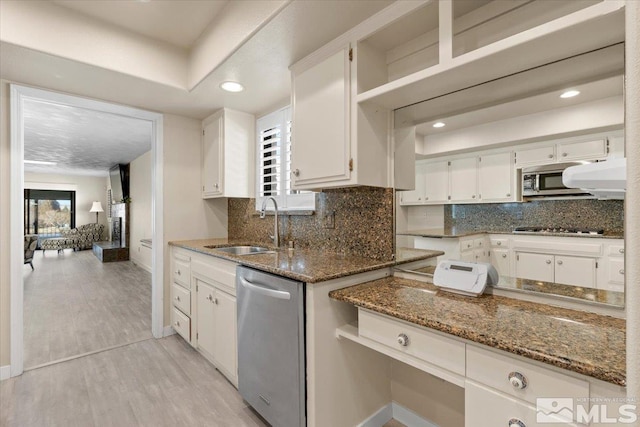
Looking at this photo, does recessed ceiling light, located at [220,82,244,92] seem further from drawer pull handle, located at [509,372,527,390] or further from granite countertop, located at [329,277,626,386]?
drawer pull handle, located at [509,372,527,390]

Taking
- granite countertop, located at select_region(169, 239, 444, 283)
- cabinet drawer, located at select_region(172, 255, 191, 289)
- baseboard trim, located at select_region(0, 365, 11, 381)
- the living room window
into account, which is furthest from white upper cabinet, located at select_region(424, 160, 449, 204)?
the living room window

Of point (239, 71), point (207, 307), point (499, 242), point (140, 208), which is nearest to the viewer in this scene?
point (499, 242)

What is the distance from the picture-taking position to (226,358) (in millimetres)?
2072

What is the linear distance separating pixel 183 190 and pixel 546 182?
3.02 metres

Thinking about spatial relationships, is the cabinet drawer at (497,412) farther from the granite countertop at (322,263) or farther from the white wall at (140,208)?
the white wall at (140,208)

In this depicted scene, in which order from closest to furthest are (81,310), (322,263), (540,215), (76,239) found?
(540,215), (322,263), (81,310), (76,239)

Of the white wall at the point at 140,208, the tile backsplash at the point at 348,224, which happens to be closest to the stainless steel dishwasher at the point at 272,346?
the tile backsplash at the point at 348,224

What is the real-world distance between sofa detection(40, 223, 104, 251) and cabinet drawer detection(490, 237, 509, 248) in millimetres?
11630

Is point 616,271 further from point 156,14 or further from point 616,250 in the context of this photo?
point 156,14

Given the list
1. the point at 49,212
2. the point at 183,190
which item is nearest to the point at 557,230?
the point at 183,190

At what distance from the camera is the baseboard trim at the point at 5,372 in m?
2.17

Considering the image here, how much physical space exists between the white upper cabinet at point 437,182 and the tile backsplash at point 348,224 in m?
0.25

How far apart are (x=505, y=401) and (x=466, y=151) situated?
42.5 inches

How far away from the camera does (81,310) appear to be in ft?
12.1
